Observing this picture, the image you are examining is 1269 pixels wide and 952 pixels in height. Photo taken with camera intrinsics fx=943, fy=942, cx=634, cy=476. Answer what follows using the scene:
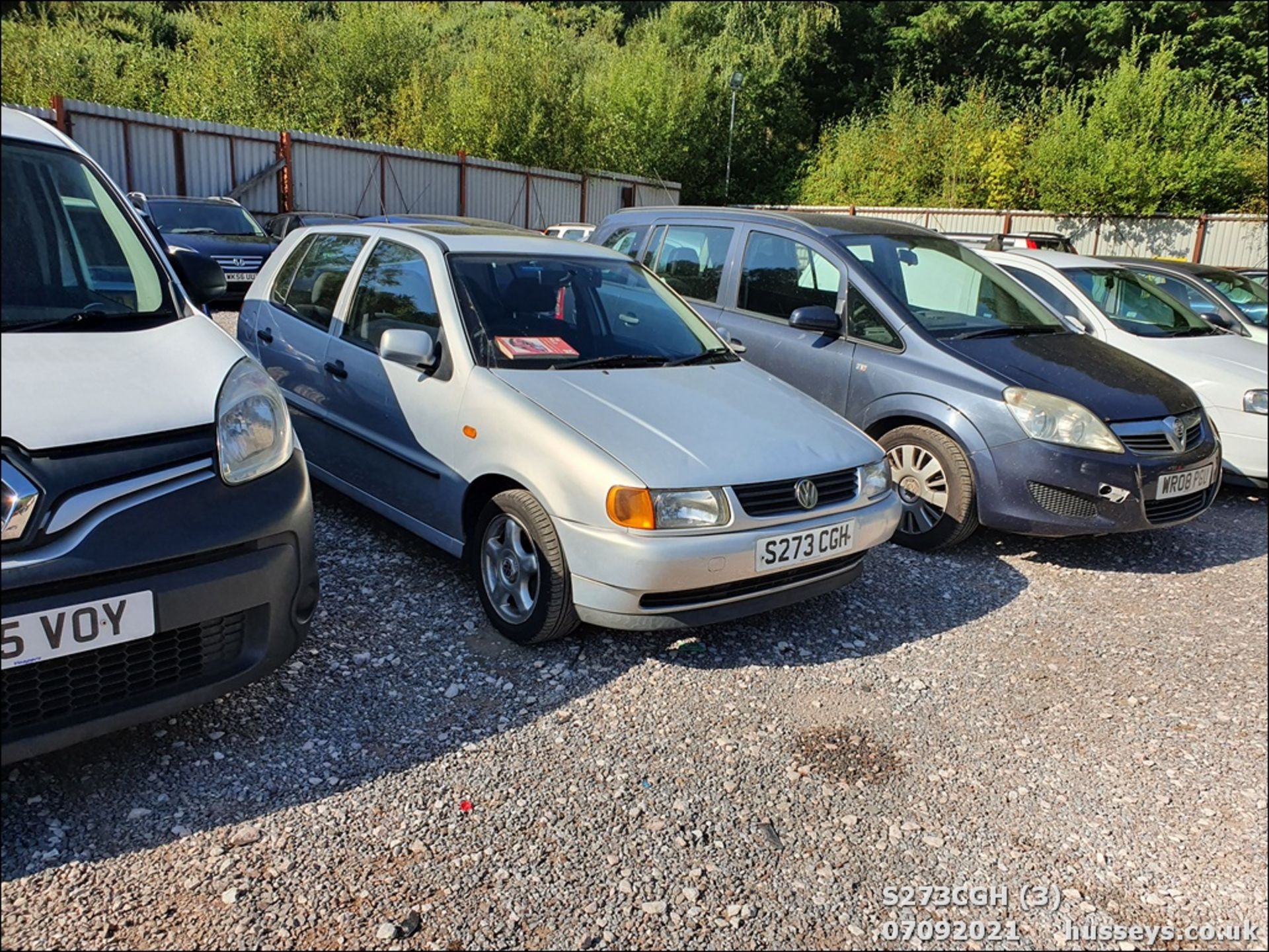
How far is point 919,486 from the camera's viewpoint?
16.1 feet

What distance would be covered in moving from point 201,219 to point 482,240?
34.6ft

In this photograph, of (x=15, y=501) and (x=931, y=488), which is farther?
(x=931, y=488)

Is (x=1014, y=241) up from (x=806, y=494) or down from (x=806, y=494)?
up

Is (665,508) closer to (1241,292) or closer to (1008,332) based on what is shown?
(1008,332)

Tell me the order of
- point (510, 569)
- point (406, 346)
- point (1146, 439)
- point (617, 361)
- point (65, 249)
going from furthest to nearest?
point (1146, 439), point (617, 361), point (406, 346), point (510, 569), point (65, 249)

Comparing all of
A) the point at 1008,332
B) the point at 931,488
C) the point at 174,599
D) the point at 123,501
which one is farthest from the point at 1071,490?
the point at 123,501

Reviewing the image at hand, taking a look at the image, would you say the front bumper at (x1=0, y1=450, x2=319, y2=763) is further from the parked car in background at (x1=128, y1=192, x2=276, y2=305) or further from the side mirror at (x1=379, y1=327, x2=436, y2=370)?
Result: the parked car in background at (x1=128, y1=192, x2=276, y2=305)

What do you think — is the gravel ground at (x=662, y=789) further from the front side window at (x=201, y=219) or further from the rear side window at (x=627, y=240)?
the front side window at (x=201, y=219)

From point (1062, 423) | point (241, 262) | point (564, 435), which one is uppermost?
point (564, 435)

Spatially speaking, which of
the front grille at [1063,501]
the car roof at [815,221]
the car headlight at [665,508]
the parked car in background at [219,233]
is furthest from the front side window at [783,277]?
the parked car in background at [219,233]

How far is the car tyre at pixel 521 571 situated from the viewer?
3.37 metres

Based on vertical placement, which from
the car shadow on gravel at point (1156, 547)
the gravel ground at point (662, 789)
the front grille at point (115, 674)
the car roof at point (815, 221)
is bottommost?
the car shadow on gravel at point (1156, 547)

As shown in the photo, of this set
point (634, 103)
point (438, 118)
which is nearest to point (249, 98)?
point (438, 118)

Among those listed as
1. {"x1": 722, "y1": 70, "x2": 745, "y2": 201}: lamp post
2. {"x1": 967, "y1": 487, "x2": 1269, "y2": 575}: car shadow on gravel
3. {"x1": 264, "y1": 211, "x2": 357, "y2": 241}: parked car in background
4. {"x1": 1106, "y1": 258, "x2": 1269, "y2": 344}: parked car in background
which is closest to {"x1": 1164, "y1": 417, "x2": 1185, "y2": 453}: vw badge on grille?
{"x1": 967, "y1": 487, "x2": 1269, "y2": 575}: car shadow on gravel
